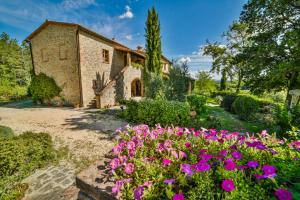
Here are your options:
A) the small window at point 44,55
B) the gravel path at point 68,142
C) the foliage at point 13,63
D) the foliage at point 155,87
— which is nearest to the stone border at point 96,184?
the gravel path at point 68,142

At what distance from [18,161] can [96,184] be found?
3.30 meters

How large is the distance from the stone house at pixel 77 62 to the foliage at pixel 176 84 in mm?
5653

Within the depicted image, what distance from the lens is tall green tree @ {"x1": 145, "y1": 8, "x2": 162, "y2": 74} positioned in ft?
43.9

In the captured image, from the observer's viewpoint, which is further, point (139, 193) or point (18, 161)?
point (18, 161)

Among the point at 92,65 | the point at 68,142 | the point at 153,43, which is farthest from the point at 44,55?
the point at 68,142

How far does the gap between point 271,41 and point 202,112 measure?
651 cm

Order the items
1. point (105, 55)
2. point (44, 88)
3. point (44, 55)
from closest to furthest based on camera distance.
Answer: point (44, 88) < point (44, 55) < point (105, 55)

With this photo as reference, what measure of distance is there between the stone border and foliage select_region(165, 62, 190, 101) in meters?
8.84

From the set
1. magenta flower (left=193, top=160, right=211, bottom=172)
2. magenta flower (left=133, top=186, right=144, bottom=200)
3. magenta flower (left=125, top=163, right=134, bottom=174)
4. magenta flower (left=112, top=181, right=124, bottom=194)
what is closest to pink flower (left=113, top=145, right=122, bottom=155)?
magenta flower (left=125, top=163, right=134, bottom=174)

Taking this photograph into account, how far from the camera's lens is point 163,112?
7332mm

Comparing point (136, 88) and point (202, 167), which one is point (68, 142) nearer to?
point (202, 167)

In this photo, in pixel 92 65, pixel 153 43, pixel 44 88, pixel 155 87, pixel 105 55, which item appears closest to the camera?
pixel 155 87

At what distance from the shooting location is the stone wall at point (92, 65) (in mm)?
11836

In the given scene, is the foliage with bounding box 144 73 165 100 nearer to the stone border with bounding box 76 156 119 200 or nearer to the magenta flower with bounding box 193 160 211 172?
the stone border with bounding box 76 156 119 200
